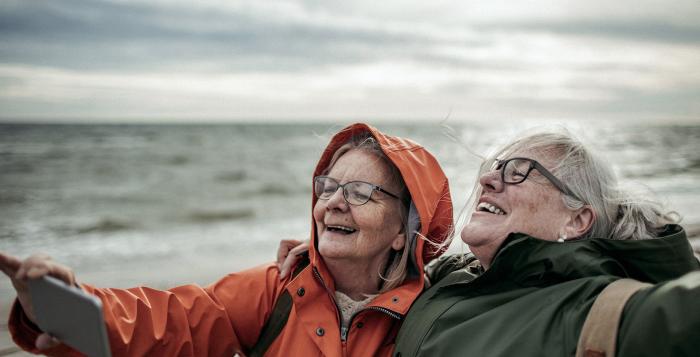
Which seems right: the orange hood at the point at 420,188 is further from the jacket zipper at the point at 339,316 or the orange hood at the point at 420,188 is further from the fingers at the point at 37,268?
the fingers at the point at 37,268

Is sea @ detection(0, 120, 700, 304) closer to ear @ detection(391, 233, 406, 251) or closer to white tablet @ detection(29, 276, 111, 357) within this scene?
ear @ detection(391, 233, 406, 251)

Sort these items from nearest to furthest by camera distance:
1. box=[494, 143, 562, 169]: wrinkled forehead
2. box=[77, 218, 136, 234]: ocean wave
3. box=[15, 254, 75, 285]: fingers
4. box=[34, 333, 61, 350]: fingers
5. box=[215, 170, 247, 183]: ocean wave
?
box=[15, 254, 75, 285]: fingers < box=[34, 333, 61, 350]: fingers < box=[494, 143, 562, 169]: wrinkled forehead < box=[77, 218, 136, 234]: ocean wave < box=[215, 170, 247, 183]: ocean wave

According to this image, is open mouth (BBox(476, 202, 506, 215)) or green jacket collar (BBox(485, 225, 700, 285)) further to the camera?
open mouth (BBox(476, 202, 506, 215))

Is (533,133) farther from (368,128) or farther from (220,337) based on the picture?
(220,337)

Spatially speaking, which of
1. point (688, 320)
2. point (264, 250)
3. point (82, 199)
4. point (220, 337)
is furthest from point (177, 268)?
point (82, 199)

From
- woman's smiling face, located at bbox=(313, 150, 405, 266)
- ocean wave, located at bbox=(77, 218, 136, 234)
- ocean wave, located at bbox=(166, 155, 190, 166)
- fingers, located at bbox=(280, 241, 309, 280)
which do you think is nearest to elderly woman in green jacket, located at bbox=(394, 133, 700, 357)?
woman's smiling face, located at bbox=(313, 150, 405, 266)

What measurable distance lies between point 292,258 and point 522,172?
116 cm

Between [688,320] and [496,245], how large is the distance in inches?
39.9

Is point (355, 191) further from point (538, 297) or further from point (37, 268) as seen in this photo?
point (37, 268)

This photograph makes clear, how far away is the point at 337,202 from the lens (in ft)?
9.24

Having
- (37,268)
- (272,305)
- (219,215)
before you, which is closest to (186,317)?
(272,305)

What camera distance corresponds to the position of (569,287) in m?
2.17

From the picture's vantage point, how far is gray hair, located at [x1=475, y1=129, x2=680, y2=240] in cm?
256

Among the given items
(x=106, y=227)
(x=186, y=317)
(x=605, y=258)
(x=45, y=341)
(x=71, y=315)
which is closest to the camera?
(x=71, y=315)
